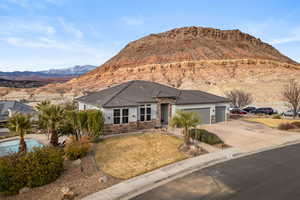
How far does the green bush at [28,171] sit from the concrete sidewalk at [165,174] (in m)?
2.63

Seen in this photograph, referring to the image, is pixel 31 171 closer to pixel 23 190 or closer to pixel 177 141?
pixel 23 190

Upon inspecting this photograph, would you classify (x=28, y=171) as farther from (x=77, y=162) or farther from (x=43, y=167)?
(x=77, y=162)

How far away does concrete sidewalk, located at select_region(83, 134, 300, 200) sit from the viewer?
763 cm

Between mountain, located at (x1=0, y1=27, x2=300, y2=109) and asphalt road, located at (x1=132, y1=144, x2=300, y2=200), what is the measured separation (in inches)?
1482

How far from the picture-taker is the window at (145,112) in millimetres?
18375

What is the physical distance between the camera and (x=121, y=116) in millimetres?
17156

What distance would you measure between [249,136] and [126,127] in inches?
443

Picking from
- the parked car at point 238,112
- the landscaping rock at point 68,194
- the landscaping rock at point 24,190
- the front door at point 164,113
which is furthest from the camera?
the parked car at point 238,112

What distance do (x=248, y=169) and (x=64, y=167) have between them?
9941mm

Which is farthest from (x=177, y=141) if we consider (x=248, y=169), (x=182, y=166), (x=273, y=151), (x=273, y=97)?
(x=273, y=97)

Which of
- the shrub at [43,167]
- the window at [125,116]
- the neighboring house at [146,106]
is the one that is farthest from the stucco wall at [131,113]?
the shrub at [43,167]

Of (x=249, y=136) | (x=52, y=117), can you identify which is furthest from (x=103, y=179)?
(x=249, y=136)

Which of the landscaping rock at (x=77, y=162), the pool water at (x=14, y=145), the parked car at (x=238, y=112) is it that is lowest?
the pool water at (x=14, y=145)

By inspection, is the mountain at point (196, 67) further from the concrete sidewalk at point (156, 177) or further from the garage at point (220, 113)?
the concrete sidewalk at point (156, 177)
